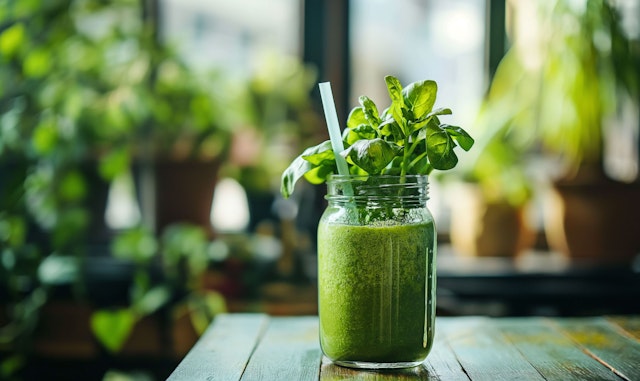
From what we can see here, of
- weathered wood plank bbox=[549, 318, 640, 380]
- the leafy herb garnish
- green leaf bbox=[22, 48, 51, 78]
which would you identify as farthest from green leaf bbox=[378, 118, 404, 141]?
green leaf bbox=[22, 48, 51, 78]

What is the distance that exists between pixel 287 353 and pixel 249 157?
1.19 metres

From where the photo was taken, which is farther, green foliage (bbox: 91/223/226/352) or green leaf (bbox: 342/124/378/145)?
green foliage (bbox: 91/223/226/352)

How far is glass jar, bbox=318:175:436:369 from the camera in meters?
0.88

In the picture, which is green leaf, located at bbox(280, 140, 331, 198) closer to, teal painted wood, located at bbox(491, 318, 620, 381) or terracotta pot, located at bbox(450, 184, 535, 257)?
teal painted wood, located at bbox(491, 318, 620, 381)

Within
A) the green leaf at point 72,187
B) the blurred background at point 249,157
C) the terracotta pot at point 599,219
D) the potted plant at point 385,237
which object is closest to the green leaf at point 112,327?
the blurred background at point 249,157

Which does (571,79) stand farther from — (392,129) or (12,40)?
(12,40)

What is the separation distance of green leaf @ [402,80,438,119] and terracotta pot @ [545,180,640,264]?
55.3 inches

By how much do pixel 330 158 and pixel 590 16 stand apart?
139 cm

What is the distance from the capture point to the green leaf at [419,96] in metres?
0.88

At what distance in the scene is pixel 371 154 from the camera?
0.82 meters

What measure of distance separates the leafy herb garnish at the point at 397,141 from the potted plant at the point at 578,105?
1304 millimetres

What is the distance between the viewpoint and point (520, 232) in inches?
88.2

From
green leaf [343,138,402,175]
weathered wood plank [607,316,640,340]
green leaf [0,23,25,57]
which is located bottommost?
weathered wood plank [607,316,640,340]

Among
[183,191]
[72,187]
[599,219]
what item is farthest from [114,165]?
[599,219]
